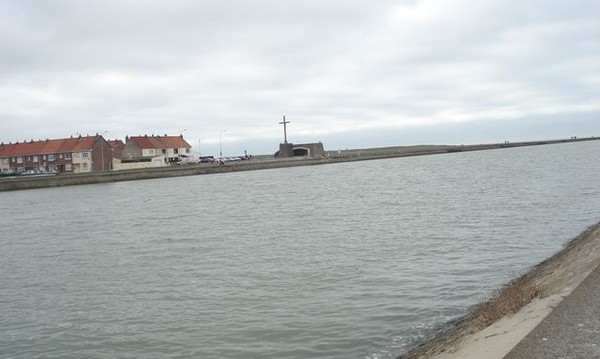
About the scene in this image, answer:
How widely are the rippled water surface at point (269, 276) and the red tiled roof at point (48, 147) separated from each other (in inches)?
3784

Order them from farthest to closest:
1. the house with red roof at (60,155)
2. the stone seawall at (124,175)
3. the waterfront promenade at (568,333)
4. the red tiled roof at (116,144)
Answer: the red tiled roof at (116,144) → the house with red roof at (60,155) → the stone seawall at (124,175) → the waterfront promenade at (568,333)

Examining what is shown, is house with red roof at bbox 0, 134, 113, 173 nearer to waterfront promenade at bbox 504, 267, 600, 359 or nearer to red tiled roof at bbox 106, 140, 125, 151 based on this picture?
red tiled roof at bbox 106, 140, 125, 151

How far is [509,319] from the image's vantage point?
33.9 feet

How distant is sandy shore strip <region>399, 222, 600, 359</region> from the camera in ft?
28.2

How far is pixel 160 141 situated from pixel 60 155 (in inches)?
1035

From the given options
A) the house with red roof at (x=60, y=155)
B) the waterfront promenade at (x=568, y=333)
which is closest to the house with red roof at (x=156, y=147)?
the house with red roof at (x=60, y=155)

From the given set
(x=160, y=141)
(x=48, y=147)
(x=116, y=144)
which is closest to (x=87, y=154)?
(x=48, y=147)

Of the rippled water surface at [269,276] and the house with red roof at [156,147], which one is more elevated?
the house with red roof at [156,147]

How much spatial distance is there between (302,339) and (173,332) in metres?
3.34

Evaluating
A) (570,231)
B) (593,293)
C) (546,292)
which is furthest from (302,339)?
(570,231)

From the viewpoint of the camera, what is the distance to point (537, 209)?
112ft

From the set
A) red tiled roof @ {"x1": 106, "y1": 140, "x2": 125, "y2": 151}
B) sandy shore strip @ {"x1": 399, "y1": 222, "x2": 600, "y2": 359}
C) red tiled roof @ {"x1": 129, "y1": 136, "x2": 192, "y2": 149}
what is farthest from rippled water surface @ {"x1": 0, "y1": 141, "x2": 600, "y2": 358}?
red tiled roof @ {"x1": 106, "y1": 140, "x2": 125, "y2": 151}

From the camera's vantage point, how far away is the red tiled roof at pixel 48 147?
132m

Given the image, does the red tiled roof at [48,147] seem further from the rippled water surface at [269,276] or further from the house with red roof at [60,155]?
the rippled water surface at [269,276]
